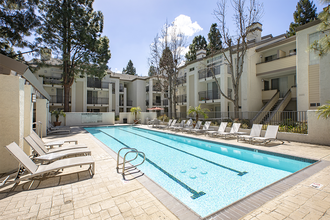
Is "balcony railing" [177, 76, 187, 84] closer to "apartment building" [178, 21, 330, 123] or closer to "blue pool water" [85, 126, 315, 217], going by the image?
"apartment building" [178, 21, 330, 123]

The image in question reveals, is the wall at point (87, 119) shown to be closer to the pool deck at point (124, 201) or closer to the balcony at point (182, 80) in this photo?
the balcony at point (182, 80)

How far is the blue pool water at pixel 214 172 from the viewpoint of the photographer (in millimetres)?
3726

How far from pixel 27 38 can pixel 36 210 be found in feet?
68.8

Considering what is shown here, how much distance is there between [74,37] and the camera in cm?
1934

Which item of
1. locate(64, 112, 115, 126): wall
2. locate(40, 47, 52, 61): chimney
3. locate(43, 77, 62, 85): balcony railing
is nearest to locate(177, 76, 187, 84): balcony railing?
locate(64, 112, 115, 126): wall

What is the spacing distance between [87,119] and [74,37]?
10023mm

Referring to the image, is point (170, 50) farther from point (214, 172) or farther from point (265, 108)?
point (214, 172)

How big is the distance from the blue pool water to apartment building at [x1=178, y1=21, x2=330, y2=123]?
7.13 meters

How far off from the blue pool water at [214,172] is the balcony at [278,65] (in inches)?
446

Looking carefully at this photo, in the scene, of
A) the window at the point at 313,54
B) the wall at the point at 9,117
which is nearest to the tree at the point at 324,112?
the window at the point at 313,54

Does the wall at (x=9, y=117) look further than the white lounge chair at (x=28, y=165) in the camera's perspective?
Yes

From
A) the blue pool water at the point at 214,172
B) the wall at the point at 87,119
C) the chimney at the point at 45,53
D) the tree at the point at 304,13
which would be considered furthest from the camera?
the tree at the point at 304,13

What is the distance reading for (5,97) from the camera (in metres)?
4.32

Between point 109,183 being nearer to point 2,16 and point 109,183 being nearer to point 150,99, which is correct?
point 2,16
